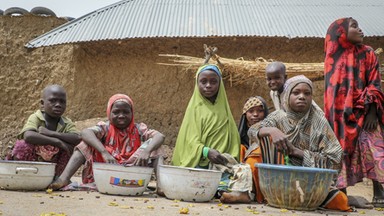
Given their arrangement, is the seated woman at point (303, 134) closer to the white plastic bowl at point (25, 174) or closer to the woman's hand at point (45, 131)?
the white plastic bowl at point (25, 174)

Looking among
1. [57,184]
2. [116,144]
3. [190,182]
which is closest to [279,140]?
[190,182]

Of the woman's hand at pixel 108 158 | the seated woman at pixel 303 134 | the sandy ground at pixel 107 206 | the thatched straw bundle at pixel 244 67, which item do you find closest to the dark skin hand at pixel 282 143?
the seated woman at pixel 303 134

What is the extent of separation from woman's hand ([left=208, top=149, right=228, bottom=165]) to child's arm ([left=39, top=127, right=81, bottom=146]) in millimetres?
1448

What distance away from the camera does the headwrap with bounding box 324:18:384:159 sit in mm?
4586

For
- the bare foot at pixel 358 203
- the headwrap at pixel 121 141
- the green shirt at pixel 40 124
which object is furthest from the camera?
the green shirt at pixel 40 124

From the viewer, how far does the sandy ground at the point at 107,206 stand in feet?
11.4

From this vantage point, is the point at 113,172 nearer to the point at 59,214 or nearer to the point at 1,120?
the point at 59,214

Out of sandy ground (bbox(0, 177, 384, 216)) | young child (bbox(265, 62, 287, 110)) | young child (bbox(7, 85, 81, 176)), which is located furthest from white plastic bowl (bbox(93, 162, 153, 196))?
young child (bbox(265, 62, 287, 110))

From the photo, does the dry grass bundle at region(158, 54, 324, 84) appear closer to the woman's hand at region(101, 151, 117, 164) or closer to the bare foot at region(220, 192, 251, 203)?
the woman's hand at region(101, 151, 117, 164)

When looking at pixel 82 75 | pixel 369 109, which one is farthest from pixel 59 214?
pixel 82 75

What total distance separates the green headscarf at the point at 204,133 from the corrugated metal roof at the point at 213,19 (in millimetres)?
4337

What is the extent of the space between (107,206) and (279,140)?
1435 mm

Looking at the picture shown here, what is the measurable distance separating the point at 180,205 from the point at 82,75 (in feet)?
19.5

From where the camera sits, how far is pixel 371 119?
15.1 feet
